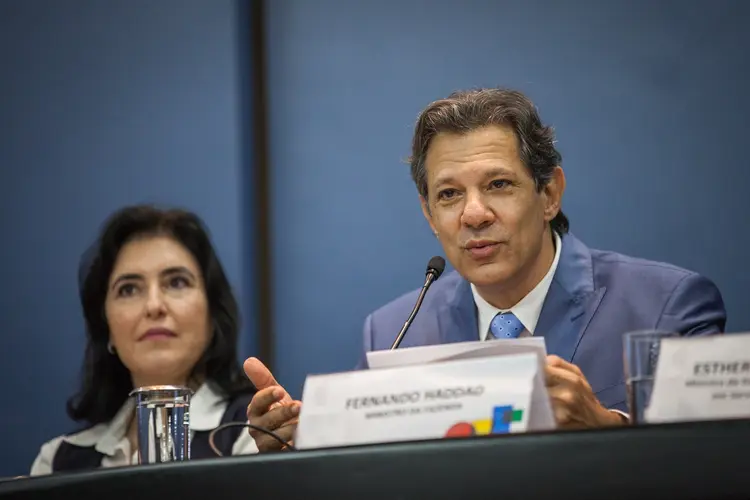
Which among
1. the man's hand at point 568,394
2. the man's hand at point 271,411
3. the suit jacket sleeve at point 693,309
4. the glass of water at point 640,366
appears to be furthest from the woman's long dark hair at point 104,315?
the glass of water at point 640,366

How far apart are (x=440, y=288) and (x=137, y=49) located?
1.23 meters

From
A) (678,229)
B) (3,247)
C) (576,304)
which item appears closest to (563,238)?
(576,304)

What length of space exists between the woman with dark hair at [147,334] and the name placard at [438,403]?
1311 millimetres

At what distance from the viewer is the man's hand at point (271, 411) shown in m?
1.64

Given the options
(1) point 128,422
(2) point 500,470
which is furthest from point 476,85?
(2) point 500,470

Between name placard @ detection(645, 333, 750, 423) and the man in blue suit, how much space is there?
90cm

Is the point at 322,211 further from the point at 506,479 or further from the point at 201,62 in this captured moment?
the point at 506,479

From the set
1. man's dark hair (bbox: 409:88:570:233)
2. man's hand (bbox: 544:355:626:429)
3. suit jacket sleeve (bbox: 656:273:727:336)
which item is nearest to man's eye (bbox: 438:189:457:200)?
man's dark hair (bbox: 409:88:570:233)

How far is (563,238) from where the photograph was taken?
230 cm

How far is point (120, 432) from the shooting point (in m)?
2.56

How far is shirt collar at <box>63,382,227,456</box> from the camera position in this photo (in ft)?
8.07

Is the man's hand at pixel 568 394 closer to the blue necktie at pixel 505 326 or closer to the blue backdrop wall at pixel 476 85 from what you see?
the blue necktie at pixel 505 326

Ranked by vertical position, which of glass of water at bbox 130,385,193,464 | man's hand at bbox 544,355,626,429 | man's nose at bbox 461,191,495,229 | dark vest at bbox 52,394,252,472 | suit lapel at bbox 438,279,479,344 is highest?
man's nose at bbox 461,191,495,229

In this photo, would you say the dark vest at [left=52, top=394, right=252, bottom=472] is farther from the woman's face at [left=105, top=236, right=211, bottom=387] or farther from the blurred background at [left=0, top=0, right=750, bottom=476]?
the blurred background at [left=0, top=0, right=750, bottom=476]
